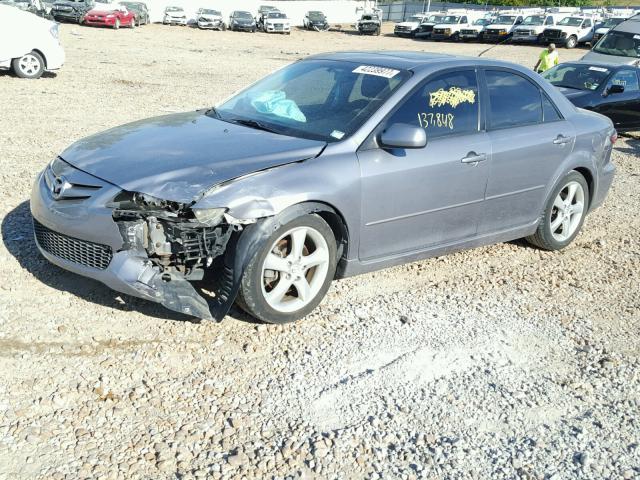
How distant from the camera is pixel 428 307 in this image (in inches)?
195

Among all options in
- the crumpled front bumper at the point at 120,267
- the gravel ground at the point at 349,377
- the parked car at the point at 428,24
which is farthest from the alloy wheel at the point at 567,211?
the parked car at the point at 428,24

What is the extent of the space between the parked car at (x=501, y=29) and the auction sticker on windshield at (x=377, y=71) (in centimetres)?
3697

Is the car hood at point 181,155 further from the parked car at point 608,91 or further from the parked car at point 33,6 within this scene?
the parked car at point 33,6

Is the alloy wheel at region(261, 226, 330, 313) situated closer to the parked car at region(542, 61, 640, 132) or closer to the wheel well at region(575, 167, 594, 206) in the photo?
the wheel well at region(575, 167, 594, 206)

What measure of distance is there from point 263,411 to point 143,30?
36.1m

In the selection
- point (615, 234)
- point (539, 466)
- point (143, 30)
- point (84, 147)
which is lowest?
point (143, 30)

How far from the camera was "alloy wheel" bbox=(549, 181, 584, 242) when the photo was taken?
20.3 ft

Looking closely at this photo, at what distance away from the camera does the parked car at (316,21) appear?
4812 centimetres

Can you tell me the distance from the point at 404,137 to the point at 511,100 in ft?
5.02

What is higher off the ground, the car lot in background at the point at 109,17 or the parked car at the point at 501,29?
the car lot in background at the point at 109,17

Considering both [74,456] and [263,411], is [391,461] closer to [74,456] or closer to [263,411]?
[263,411]

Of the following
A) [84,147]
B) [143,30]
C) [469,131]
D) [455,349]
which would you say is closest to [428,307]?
[455,349]

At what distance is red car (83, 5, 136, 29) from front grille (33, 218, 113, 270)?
33.2 metres

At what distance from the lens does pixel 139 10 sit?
38781mm
